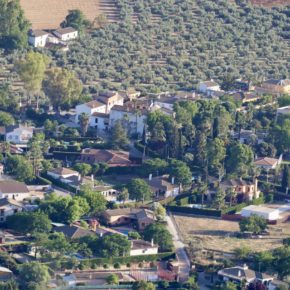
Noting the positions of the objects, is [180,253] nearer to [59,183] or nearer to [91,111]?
[59,183]

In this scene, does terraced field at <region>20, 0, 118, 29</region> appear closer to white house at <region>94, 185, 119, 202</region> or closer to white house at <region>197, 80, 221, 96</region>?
white house at <region>197, 80, 221, 96</region>

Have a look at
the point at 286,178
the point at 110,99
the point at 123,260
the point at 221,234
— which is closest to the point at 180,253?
the point at 123,260

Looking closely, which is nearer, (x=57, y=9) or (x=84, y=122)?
(x=84, y=122)

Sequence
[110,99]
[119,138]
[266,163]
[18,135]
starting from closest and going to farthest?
[266,163] < [18,135] < [119,138] < [110,99]

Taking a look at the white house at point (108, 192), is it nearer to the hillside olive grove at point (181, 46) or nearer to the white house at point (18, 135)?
the white house at point (18, 135)

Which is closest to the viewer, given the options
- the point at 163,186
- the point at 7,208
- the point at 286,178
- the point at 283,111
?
the point at 7,208

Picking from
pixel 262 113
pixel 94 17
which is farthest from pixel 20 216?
pixel 94 17

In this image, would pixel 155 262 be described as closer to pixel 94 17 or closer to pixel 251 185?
pixel 251 185
